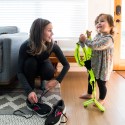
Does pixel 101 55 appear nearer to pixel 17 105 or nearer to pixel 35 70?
pixel 35 70

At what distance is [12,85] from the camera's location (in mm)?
2471

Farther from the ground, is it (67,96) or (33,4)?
(33,4)

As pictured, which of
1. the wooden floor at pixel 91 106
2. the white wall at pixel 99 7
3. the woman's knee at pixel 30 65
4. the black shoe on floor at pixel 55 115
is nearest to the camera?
the black shoe on floor at pixel 55 115

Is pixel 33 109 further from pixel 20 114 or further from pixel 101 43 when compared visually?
pixel 101 43

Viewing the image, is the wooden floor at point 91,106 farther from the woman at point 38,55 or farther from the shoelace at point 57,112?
the woman at point 38,55

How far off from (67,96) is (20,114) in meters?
0.62

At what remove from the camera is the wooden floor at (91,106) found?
1.62 meters

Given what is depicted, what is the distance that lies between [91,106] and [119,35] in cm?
187

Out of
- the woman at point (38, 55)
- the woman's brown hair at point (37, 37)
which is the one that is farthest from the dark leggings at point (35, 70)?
the woman's brown hair at point (37, 37)

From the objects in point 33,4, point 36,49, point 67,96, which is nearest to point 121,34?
point 33,4

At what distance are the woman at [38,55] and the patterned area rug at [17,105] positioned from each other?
0.19m

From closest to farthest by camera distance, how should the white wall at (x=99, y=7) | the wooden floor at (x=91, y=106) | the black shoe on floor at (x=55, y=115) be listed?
the black shoe on floor at (x=55, y=115) < the wooden floor at (x=91, y=106) < the white wall at (x=99, y=7)

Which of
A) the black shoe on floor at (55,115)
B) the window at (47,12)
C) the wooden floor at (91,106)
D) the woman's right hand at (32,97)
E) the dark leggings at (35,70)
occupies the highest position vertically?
the window at (47,12)

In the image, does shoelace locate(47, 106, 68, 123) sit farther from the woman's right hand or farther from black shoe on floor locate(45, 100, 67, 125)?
the woman's right hand
